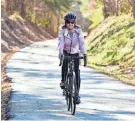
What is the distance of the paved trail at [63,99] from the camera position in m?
10.7

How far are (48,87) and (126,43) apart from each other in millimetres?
10962

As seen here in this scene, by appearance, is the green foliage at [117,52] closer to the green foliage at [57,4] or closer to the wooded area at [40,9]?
the wooded area at [40,9]

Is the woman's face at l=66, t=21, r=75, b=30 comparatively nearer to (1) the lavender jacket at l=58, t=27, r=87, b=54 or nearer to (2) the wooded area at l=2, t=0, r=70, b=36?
(1) the lavender jacket at l=58, t=27, r=87, b=54

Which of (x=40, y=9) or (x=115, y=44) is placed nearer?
(x=115, y=44)

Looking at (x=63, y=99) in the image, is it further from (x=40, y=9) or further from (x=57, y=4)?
(x=40, y=9)

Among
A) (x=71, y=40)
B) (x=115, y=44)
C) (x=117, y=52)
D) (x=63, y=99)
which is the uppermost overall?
(x=71, y=40)

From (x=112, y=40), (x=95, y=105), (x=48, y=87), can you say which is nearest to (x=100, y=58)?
(x=112, y=40)

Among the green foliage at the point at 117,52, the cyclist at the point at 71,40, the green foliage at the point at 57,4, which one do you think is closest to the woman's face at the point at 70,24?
the cyclist at the point at 71,40

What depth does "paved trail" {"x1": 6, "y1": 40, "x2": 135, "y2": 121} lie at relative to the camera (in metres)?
10.7

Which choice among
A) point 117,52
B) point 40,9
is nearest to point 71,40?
point 117,52

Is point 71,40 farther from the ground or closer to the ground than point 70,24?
closer to the ground

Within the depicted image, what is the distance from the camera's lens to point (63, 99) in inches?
513

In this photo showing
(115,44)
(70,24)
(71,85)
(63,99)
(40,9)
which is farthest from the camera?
(40,9)

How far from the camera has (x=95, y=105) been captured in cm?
1205
